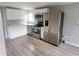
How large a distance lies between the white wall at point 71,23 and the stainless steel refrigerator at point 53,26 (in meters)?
0.28

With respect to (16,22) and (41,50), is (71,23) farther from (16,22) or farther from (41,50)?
(16,22)

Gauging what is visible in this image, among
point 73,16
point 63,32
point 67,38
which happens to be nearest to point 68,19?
point 73,16

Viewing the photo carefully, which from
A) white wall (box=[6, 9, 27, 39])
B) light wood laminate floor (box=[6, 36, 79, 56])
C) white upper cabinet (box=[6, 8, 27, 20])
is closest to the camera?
light wood laminate floor (box=[6, 36, 79, 56])

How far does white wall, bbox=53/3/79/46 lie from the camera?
Result: 301 centimetres

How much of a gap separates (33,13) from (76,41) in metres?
2.93

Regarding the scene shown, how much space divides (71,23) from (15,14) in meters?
3.08

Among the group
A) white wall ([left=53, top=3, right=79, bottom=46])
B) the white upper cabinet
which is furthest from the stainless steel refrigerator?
the white upper cabinet

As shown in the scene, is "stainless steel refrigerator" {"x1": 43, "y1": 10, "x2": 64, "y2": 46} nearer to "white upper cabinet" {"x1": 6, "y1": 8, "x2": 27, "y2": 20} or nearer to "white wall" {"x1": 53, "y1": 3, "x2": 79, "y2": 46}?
"white wall" {"x1": 53, "y1": 3, "x2": 79, "y2": 46}

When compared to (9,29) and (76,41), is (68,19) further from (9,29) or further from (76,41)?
(9,29)

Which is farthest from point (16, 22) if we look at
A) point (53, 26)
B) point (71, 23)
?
point (71, 23)

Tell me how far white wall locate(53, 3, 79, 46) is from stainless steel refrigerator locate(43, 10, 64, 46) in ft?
0.93

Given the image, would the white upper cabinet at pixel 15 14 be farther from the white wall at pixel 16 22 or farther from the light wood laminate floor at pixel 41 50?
the light wood laminate floor at pixel 41 50

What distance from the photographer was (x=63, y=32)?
141 inches

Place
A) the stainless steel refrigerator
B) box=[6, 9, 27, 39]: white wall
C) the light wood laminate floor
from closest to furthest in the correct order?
the light wood laminate floor, the stainless steel refrigerator, box=[6, 9, 27, 39]: white wall
